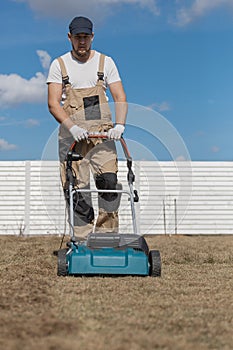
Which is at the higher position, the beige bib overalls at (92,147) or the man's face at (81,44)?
the man's face at (81,44)

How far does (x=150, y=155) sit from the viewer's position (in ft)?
15.8

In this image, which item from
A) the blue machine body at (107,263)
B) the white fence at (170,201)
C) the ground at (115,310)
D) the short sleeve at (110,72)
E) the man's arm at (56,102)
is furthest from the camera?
the white fence at (170,201)

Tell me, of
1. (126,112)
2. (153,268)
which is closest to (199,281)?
(153,268)

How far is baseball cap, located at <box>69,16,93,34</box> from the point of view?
493 centimetres

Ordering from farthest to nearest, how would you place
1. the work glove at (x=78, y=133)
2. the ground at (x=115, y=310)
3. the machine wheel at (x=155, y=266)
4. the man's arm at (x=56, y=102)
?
1. the man's arm at (x=56, y=102)
2. the work glove at (x=78, y=133)
3. the machine wheel at (x=155, y=266)
4. the ground at (x=115, y=310)

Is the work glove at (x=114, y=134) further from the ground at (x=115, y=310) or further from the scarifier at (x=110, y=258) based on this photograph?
the ground at (x=115, y=310)

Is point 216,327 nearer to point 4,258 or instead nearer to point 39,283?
point 39,283

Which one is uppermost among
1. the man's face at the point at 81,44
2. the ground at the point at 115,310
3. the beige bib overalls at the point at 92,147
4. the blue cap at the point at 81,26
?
the blue cap at the point at 81,26

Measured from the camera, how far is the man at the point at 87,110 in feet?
16.4

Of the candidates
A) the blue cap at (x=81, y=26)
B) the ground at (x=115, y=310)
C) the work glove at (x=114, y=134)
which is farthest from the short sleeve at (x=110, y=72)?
the ground at (x=115, y=310)

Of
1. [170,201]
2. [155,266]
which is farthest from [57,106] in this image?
[170,201]

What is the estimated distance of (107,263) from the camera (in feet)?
13.0

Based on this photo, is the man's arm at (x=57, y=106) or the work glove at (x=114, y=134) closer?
the work glove at (x=114, y=134)

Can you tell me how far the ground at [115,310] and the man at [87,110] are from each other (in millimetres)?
746
